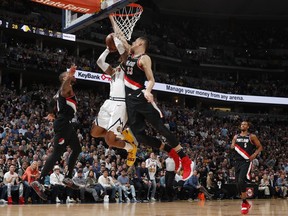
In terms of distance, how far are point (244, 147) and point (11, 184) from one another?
655 centimetres

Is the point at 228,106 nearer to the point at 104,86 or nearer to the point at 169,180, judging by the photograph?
the point at 104,86

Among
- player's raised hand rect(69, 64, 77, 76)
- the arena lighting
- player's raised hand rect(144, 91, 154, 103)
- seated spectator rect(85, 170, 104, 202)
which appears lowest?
seated spectator rect(85, 170, 104, 202)

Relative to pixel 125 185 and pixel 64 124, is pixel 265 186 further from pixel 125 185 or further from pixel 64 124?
pixel 64 124

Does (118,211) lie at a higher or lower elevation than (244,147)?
lower

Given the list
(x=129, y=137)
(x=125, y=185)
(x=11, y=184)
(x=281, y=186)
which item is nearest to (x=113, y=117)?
(x=129, y=137)

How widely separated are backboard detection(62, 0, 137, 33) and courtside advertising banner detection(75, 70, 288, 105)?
15.9 m

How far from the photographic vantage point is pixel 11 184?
42.8 feet

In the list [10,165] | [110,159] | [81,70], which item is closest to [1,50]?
[81,70]

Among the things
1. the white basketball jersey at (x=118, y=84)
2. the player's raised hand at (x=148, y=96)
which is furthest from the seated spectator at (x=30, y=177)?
the player's raised hand at (x=148, y=96)

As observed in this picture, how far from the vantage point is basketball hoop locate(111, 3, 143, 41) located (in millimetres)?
8922

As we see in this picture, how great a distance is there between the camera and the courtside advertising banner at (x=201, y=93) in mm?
26484

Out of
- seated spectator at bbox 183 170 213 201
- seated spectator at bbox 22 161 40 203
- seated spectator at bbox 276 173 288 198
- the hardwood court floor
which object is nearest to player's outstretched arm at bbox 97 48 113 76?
the hardwood court floor

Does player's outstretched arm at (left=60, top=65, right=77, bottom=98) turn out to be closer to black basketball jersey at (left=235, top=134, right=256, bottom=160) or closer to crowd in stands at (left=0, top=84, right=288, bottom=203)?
black basketball jersey at (left=235, top=134, right=256, bottom=160)

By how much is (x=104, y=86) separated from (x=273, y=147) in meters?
11.5
